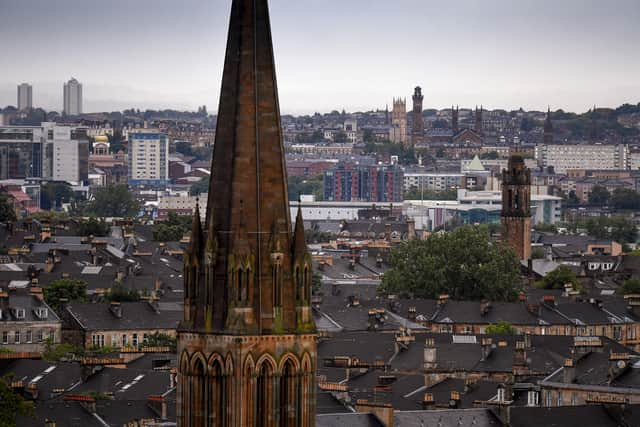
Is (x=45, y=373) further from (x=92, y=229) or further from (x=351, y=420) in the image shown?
(x=92, y=229)

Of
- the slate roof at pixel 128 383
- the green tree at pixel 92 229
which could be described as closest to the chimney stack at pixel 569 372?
the slate roof at pixel 128 383

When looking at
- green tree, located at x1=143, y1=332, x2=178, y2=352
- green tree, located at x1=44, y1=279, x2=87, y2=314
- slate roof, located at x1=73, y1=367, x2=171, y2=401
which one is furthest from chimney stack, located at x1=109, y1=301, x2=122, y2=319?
slate roof, located at x1=73, y1=367, x2=171, y2=401

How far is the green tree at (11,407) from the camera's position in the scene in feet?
189

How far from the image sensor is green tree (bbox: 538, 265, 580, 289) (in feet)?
488

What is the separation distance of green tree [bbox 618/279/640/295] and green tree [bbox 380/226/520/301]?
5607 millimetres

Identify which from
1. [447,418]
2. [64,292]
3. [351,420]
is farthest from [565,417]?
[64,292]

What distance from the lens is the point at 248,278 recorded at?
3262 cm

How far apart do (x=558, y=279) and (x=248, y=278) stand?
390ft

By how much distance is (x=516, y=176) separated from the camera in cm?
17350

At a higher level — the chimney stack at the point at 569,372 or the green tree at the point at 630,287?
the chimney stack at the point at 569,372

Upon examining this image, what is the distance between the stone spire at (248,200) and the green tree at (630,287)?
11314cm

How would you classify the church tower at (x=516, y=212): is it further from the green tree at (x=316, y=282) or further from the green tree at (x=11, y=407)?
the green tree at (x=11, y=407)

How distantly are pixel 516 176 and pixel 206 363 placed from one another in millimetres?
141567

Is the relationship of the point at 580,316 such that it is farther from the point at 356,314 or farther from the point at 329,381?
the point at 329,381
